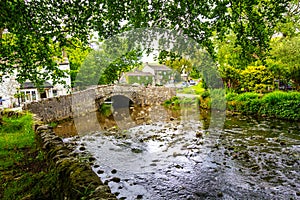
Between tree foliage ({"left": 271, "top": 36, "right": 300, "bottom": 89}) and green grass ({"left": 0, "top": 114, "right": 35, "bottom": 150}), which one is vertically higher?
tree foliage ({"left": 271, "top": 36, "right": 300, "bottom": 89})

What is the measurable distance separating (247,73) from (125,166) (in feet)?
44.5

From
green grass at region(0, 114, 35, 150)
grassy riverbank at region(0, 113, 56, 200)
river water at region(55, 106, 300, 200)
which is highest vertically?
green grass at region(0, 114, 35, 150)

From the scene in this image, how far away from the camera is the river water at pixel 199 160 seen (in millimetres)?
5125

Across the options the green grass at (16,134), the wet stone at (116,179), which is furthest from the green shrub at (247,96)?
the green grass at (16,134)

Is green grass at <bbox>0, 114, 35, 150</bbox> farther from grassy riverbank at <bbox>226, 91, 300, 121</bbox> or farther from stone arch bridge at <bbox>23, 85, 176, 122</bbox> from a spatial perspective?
grassy riverbank at <bbox>226, 91, 300, 121</bbox>

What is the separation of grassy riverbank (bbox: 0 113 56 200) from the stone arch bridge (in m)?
6.21

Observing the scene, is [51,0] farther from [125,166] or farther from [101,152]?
[101,152]

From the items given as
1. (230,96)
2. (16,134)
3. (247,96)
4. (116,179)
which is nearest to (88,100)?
(230,96)

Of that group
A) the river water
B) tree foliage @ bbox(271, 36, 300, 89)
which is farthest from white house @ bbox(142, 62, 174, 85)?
tree foliage @ bbox(271, 36, 300, 89)

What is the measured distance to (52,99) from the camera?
49.6 feet

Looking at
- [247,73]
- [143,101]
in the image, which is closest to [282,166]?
[247,73]

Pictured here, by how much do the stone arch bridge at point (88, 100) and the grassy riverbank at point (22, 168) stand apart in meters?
6.21

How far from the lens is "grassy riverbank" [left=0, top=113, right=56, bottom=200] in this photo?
11.6 feet

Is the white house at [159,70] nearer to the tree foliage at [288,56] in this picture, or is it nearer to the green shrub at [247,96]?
the green shrub at [247,96]
